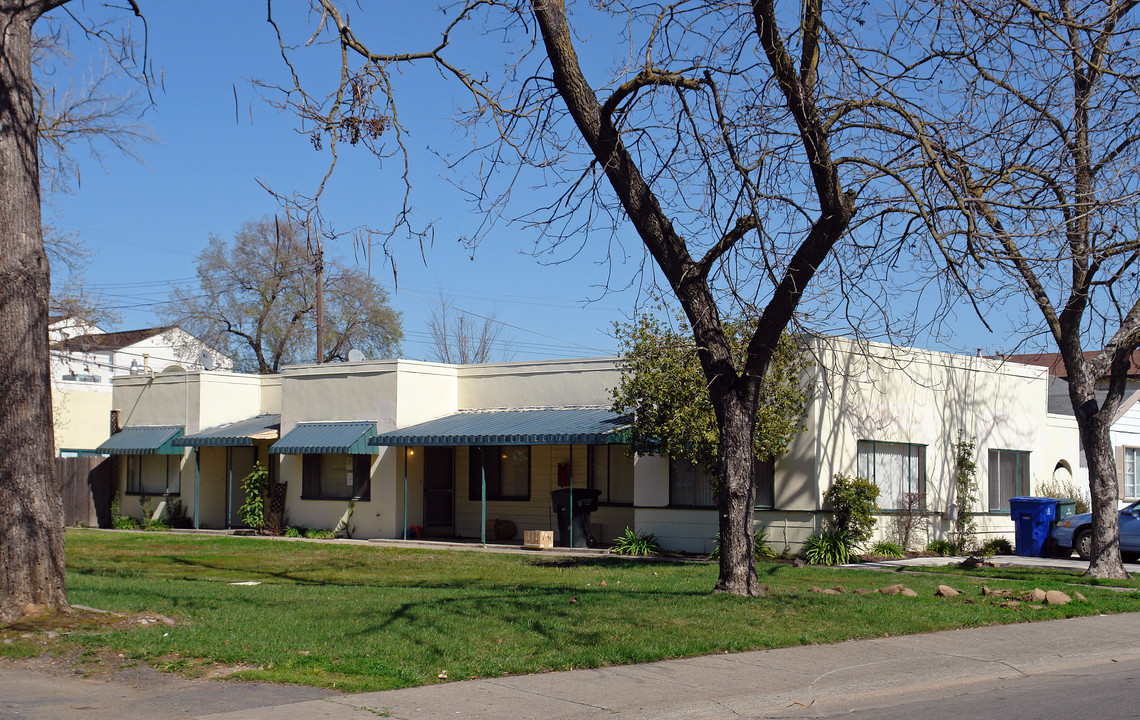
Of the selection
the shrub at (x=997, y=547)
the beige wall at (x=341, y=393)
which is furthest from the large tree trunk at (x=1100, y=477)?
the beige wall at (x=341, y=393)

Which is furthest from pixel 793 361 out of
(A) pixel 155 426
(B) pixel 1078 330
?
(A) pixel 155 426

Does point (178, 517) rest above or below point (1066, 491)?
below

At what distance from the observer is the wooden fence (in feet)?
103

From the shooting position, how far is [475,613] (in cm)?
1117

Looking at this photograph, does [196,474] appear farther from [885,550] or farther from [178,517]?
[885,550]

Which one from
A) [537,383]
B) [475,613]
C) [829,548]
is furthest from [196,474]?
[475,613]

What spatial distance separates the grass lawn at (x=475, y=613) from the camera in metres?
8.96

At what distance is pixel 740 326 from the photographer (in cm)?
1820

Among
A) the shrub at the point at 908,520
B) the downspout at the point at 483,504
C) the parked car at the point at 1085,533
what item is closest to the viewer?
the parked car at the point at 1085,533

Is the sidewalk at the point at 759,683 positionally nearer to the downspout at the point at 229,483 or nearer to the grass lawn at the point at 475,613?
the grass lawn at the point at 475,613

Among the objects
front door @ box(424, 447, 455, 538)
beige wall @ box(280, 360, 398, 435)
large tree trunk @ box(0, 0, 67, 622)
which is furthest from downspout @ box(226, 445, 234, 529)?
large tree trunk @ box(0, 0, 67, 622)

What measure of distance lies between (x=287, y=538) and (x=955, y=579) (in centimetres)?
1582

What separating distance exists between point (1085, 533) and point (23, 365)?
736 inches

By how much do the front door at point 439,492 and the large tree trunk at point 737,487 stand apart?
49.7 ft
